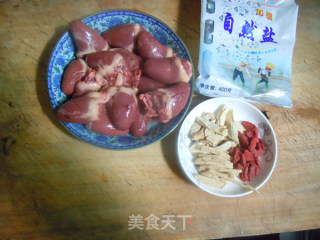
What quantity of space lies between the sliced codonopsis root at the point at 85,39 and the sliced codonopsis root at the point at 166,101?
278mm

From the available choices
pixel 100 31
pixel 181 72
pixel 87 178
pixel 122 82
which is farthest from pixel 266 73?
pixel 87 178

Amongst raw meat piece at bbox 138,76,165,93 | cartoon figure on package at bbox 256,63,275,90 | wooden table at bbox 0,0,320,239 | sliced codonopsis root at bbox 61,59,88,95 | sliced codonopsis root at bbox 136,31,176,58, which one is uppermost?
sliced codonopsis root at bbox 136,31,176,58

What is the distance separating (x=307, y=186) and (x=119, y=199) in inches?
32.8

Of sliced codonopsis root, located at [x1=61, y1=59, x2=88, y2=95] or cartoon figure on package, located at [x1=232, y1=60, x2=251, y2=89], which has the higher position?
sliced codonopsis root, located at [x1=61, y1=59, x2=88, y2=95]

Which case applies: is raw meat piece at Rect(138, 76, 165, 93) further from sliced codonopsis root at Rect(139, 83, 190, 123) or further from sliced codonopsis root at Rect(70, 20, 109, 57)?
sliced codonopsis root at Rect(70, 20, 109, 57)

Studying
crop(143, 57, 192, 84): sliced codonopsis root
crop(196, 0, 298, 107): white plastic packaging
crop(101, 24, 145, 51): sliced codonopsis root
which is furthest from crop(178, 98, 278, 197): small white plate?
crop(101, 24, 145, 51): sliced codonopsis root

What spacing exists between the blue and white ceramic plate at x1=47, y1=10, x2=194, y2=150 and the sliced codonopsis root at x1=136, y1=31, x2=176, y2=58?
0.17 ft

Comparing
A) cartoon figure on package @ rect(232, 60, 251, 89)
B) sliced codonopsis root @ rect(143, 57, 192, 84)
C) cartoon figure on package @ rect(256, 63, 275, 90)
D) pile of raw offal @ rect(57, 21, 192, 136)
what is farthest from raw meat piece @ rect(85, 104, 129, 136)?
cartoon figure on package @ rect(256, 63, 275, 90)

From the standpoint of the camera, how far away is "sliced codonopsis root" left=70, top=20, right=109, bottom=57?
94 cm

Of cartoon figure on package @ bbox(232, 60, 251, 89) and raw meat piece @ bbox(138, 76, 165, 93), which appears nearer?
raw meat piece @ bbox(138, 76, 165, 93)

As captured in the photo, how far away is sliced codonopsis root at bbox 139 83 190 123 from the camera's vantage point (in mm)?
911

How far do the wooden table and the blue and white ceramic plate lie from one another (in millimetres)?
112

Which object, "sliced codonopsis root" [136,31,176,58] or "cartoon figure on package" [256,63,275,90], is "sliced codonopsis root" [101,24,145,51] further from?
"cartoon figure on package" [256,63,275,90]

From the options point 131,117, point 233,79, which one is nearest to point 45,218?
point 131,117
